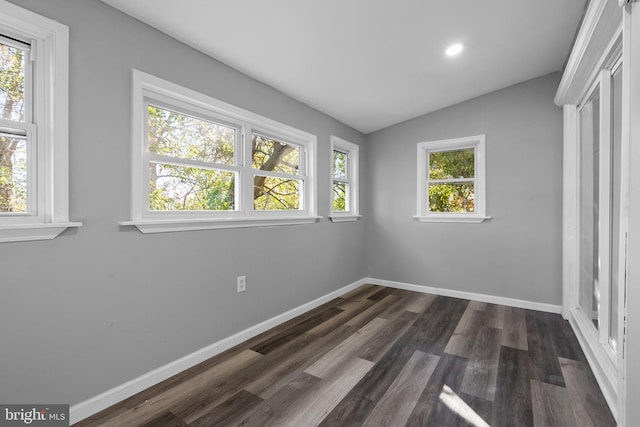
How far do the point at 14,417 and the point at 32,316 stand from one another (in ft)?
1.53

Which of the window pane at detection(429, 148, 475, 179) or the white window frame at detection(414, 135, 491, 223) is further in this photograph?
the window pane at detection(429, 148, 475, 179)

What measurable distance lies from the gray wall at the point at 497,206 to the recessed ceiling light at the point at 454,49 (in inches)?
52.2

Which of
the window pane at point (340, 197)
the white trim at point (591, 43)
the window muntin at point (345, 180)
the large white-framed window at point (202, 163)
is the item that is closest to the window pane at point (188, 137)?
the large white-framed window at point (202, 163)

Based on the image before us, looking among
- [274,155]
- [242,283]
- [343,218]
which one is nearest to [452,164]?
[343,218]

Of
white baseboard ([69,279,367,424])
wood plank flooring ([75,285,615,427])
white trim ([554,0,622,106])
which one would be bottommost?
wood plank flooring ([75,285,615,427])

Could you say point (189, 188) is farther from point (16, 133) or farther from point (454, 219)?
point (454, 219)

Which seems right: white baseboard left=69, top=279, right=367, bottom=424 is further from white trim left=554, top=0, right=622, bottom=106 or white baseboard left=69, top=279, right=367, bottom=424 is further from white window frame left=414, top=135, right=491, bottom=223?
white trim left=554, top=0, right=622, bottom=106

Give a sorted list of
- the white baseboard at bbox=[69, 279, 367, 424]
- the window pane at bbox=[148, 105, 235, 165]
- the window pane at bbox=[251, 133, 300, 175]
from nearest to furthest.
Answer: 1. the white baseboard at bbox=[69, 279, 367, 424]
2. the window pane at bbox=[148, 105, 235, 165]
3. the window pane at bbox=[251, 133, 300, 175]

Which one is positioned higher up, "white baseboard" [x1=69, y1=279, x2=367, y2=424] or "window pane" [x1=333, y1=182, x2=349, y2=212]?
"window pane" [x1=333, y1=182, x2=349, y2=212]

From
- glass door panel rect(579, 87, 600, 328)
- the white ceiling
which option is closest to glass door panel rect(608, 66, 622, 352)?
glass door panel rect(579, 87, 600, 328)

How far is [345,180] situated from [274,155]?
1.42 metres

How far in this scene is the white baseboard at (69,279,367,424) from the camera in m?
1.62

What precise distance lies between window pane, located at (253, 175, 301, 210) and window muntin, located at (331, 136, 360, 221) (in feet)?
2.36

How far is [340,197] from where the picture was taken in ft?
13.7
